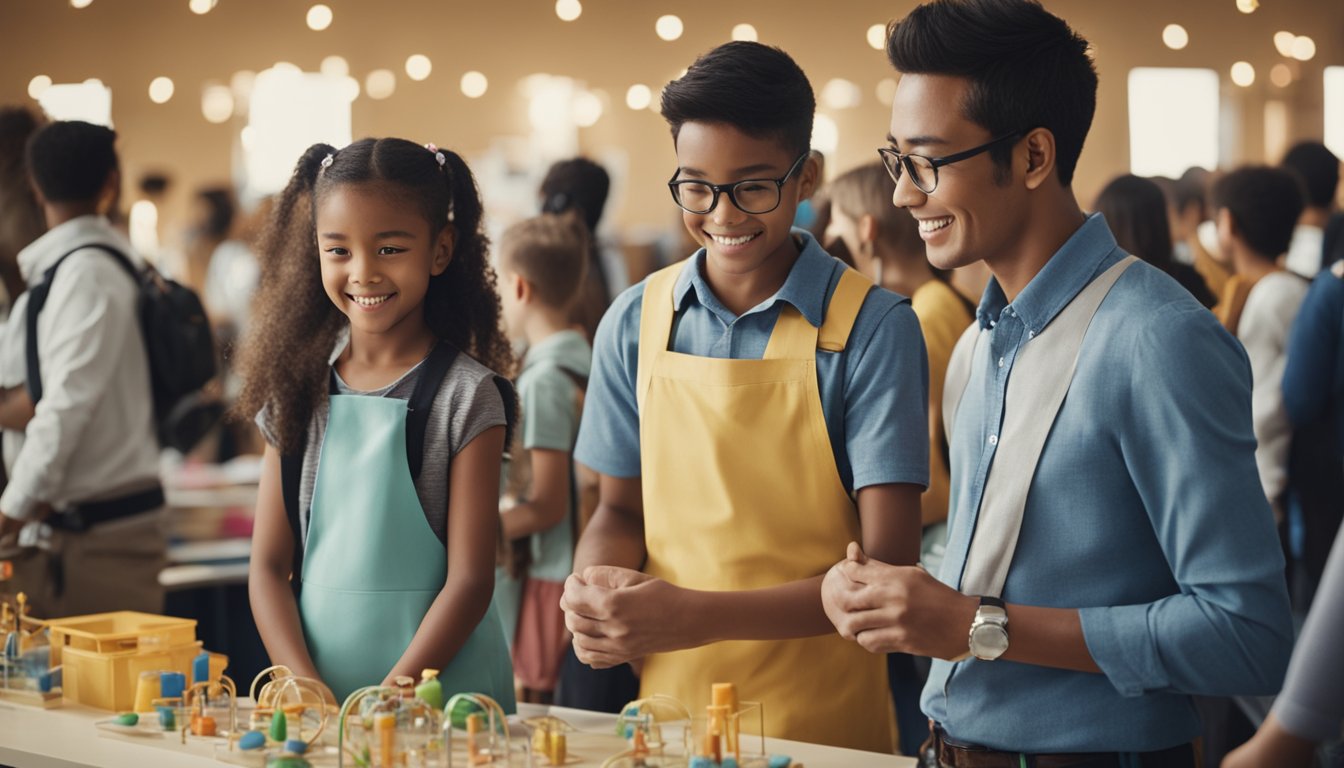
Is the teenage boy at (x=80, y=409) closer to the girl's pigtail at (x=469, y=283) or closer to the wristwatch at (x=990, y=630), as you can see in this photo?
the girl's pigtail at (x=469, y=283)

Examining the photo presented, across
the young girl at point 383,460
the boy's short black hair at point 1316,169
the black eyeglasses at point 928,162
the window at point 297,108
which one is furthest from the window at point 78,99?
the black eyeglasses at point 928,162

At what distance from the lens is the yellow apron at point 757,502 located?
70.2 inches

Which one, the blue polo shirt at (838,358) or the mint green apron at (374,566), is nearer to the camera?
the blue polo shirt at (838,358)

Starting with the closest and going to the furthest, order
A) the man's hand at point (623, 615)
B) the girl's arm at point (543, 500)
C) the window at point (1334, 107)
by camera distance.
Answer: the man's hand at point (623, 615)
the girl's arm at point (543, 500)
the window at point (1334, 107)

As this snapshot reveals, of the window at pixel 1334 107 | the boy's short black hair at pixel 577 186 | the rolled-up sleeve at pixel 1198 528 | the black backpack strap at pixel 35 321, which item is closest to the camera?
the rolled-up sleeve at pixel 1198 528

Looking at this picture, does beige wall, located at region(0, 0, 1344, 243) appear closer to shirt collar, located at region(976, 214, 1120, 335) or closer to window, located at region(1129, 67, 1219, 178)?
window, located at region(1129, 67, 1219, 178)

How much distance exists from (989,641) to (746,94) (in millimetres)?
756

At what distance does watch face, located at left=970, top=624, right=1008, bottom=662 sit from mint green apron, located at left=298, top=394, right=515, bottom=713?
78 cm

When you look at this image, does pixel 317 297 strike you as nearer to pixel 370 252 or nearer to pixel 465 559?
pixel 370 252

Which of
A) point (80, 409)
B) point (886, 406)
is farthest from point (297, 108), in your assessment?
point (886, 406)

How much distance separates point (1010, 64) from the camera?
1.45m

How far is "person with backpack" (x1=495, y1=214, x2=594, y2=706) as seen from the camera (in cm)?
298

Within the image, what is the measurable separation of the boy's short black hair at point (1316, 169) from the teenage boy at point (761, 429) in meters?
3.99

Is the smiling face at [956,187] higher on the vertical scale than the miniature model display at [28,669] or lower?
higher
